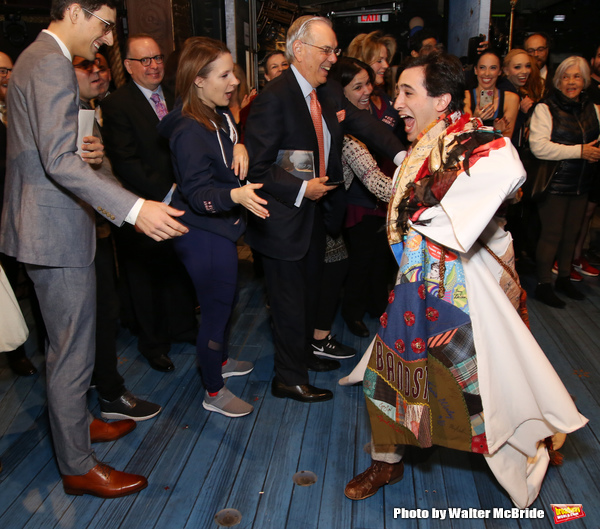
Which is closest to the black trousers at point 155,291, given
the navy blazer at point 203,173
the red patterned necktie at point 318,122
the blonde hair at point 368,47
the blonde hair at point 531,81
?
the navy blazer at point 203,173

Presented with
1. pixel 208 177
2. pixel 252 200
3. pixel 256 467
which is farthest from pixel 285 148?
pixel 256 467

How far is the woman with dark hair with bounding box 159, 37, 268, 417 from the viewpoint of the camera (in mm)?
2178

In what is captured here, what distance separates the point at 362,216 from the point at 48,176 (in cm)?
185

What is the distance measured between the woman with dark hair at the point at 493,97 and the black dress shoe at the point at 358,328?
1539 mm

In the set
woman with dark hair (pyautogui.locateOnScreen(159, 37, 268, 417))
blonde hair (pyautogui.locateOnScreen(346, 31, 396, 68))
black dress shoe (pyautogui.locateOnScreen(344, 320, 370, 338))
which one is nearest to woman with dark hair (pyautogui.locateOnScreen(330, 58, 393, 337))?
black dress shoe (pyautogui.locateOnScreen(344, 320, 370, 338))

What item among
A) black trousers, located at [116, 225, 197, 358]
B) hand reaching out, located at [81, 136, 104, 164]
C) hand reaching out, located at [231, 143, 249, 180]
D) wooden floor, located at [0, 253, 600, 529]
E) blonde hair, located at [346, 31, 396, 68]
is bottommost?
wooden floor, located at [0, 253, 600, 529]

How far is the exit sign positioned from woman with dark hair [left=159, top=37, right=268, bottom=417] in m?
7.11

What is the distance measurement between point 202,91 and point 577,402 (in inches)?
86.1

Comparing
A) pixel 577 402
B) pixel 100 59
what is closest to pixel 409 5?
pixel 100 59

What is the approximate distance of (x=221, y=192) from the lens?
2.09m

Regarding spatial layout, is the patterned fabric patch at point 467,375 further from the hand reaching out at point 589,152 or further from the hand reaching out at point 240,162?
the hand reaching out at point 589,152

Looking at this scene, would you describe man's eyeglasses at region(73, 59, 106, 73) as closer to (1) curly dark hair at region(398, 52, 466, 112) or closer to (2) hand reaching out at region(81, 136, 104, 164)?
(2) hand reaching out at region(81, 136, 104, 164)

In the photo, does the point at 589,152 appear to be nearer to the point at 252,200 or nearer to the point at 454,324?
the point at 454,324

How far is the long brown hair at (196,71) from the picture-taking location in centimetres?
220
